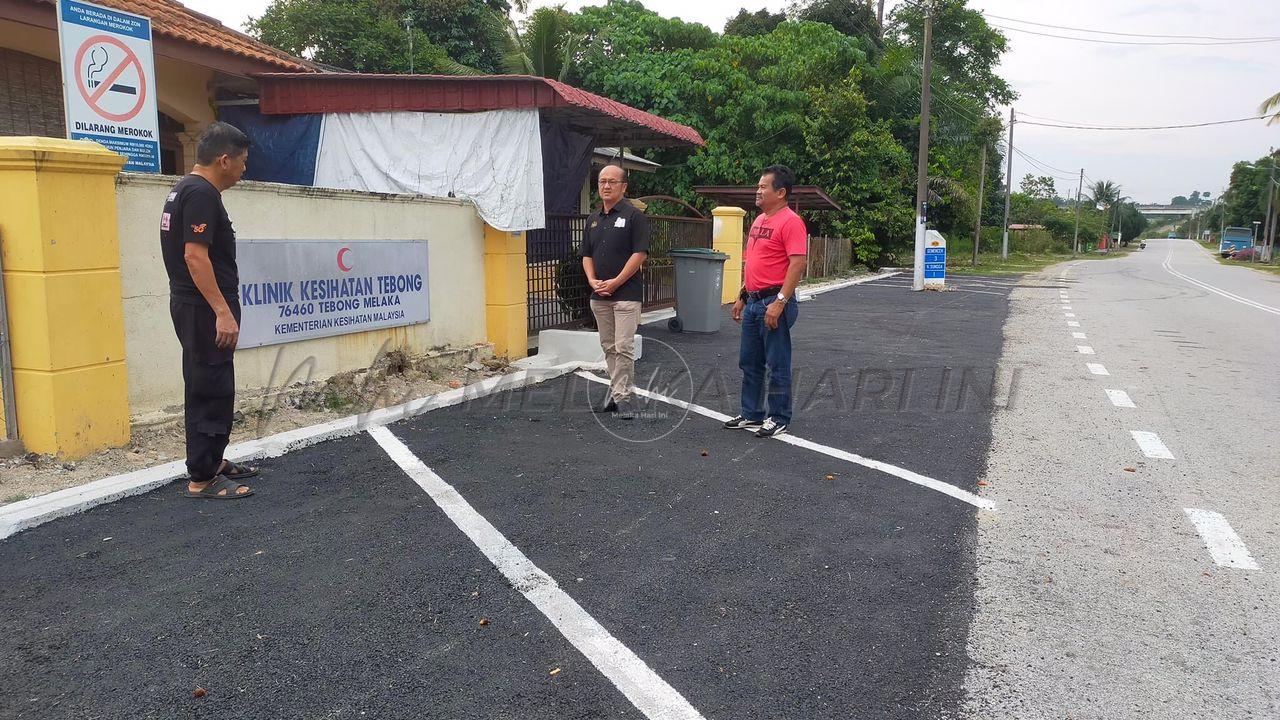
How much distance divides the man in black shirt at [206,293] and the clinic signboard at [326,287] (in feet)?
5.02

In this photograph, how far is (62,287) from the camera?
475 centimetres

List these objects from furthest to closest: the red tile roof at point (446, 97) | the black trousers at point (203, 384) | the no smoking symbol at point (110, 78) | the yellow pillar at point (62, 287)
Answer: the red tile roof at point (446, 97), the no smoking symbol at point (110, 78), the yellow pillar at point (62, 287), the black trousers at point (203, 384)

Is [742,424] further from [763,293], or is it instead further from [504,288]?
[504,288]

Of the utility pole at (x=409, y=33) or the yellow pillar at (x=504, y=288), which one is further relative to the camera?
the utility pole at (x=409, y=33)

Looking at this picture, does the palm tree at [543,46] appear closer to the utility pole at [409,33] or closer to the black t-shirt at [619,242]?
the utility pole at [409,33]

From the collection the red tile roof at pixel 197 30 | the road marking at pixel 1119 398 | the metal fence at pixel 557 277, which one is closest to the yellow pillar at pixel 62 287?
the metal fence at pixel 557 277

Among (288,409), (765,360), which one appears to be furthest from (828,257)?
(288,409)

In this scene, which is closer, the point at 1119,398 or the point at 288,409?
the point at 288,409

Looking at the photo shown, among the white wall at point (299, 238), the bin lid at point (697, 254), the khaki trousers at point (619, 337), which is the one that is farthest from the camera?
the bin lid at point (697, 254)

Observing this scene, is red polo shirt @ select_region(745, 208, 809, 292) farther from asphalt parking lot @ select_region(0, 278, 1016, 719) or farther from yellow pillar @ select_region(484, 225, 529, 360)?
yellow pillar @ select_region(484, 225, 529, 360)

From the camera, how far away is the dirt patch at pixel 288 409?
4703 mm

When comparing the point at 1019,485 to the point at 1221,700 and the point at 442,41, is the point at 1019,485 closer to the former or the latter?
the point at 1221,700

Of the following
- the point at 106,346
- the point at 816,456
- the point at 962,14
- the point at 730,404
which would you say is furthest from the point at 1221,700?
the point at 962,14

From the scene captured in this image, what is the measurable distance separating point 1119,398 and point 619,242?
497 centimetres
